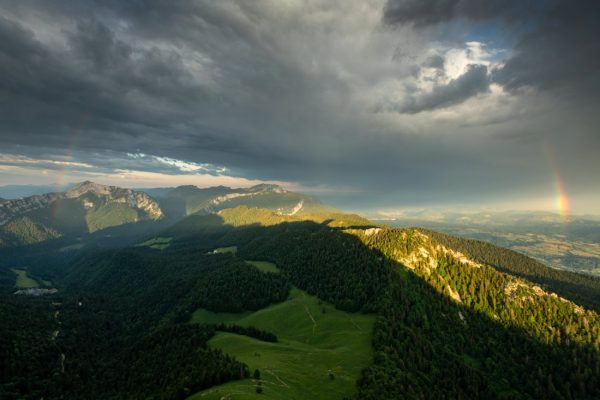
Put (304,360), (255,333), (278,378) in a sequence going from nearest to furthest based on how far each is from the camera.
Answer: (278,378) → (304,360) → (255,333)

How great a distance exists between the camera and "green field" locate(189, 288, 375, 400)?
11144 centimetres

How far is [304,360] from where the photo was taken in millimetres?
143125

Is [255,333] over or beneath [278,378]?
beneath

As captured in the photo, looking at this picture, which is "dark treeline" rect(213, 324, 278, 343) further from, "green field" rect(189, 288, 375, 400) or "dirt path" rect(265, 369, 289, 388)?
"dirt path" rect(265, 369, 289, 388)

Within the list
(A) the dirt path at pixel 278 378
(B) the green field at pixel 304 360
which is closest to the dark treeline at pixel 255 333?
(B) the green field at pixel 304 360

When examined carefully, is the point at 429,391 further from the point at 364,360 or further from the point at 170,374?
the point at 170,374

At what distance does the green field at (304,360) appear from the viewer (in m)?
111

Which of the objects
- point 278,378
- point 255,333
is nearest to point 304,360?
point 278,378

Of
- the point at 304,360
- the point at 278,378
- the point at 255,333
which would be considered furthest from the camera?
the point at 255,333

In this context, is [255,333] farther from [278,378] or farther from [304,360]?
[278,378]

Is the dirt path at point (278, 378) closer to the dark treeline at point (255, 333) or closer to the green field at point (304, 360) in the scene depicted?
the green field at point (304, 360)

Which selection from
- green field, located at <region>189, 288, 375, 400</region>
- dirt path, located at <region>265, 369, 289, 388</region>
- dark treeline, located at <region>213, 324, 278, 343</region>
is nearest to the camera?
green field, located at <region>189, 288, 375, 400</region>

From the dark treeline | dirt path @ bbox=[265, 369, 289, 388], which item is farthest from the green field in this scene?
the dark treeline

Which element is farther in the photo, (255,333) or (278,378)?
(255,333)
